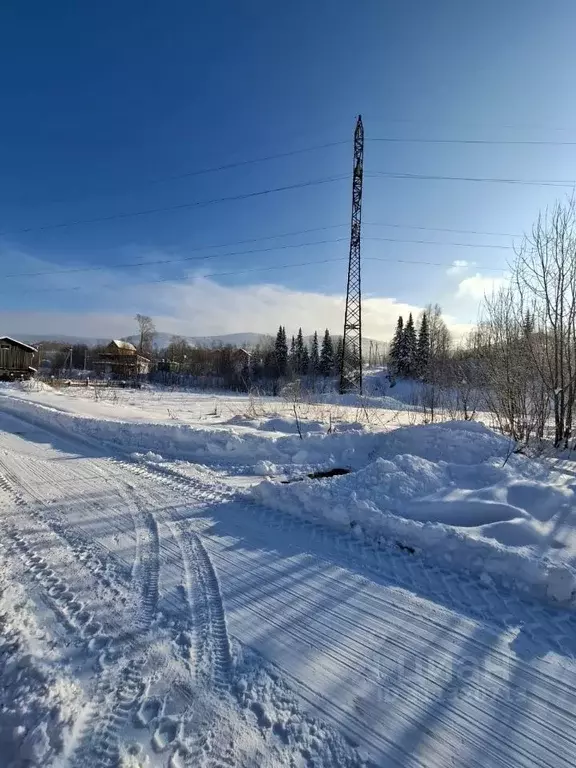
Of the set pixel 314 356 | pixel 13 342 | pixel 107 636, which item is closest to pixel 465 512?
pixel 107 636

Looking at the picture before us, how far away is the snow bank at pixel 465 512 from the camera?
3.52 m

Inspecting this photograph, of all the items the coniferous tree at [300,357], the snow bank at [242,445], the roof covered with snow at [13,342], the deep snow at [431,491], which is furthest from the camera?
the coniferous tree at [300,357]

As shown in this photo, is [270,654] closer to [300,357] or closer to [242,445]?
[242,445]

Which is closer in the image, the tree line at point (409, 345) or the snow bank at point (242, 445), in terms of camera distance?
the snow bank at point (242, 445)

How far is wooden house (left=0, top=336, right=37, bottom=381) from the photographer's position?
1257 inches

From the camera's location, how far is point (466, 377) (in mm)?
11609

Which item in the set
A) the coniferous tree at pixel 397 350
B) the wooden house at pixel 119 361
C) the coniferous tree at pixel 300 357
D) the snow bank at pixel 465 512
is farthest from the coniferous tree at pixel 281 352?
the snow bank at pixel 465 512

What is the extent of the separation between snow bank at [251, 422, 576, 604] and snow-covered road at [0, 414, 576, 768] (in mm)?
244

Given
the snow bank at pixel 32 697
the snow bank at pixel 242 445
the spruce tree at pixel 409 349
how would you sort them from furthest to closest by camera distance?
the spruce tree at pixel 409 349, the snow bank at pixel 242 445, the snow bank at pixel 32 697

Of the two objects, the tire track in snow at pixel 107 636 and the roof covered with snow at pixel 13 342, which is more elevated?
the roof covered with snow at pixel 13 342

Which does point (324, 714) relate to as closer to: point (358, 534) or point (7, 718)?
point (7, 718)

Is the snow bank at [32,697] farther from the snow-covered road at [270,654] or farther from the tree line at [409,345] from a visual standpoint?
the tree line at [409,345]

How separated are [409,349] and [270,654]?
2185 inches

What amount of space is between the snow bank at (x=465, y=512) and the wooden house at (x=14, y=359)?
35.4 meters
